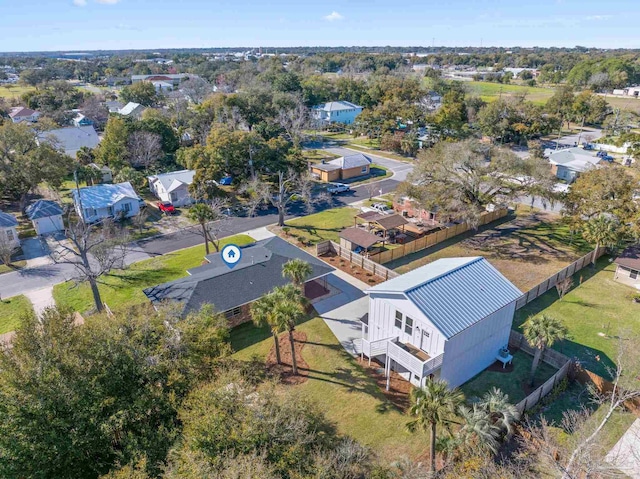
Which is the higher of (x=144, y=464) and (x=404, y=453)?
(x=144, y=464)

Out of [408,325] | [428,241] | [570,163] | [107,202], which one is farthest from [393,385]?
[570,163]

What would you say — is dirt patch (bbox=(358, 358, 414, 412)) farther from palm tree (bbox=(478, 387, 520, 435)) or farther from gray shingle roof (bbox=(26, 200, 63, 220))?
gray shingle roof (bbox=(26, 200, 63, 220))

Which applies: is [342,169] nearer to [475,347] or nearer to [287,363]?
[287,363]

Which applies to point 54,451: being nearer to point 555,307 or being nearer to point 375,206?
point 555,307

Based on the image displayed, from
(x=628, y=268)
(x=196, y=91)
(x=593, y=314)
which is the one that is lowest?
(x=593, y=314)

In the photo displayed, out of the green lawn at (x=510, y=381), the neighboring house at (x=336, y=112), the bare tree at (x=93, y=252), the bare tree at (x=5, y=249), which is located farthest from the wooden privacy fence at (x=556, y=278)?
the neighboring house at (x=336, y=112)

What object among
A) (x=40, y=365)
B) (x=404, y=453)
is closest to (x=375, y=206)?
(x=404, y=453)

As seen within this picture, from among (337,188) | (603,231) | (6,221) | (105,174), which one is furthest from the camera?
(105,174)

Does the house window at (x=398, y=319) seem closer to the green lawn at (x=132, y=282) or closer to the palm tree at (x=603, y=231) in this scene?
the green lawn at (x=132, y=282)
